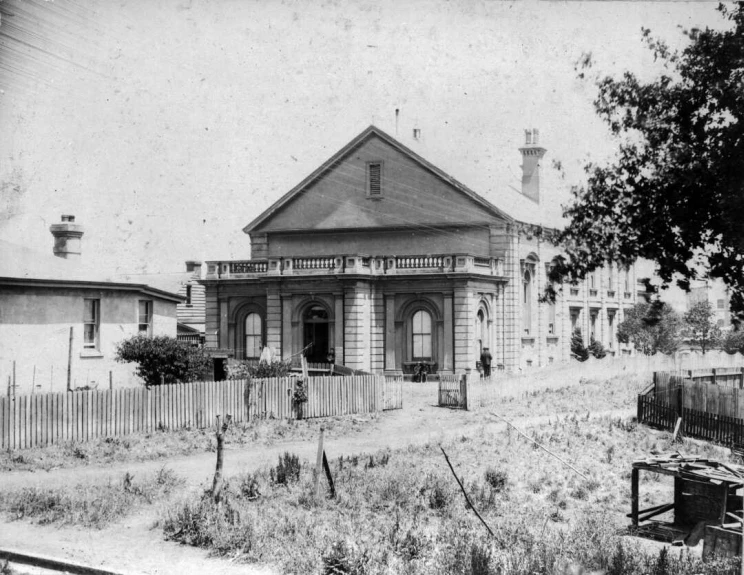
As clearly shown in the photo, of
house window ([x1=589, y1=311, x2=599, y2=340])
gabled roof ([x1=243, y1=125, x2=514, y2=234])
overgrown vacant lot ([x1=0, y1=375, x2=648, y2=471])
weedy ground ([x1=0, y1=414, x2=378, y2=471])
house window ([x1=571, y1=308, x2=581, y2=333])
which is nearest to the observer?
weedy ground ([x1=0, y1=414, x2=378, y2=471])

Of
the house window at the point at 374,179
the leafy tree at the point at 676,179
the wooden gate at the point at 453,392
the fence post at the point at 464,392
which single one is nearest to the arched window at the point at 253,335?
the house window at the point at 374,179

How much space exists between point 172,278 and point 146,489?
136 feet

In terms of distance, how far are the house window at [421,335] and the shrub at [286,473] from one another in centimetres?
1984

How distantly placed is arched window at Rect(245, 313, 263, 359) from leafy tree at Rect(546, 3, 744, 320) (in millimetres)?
28461

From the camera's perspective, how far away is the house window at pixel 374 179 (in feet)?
127

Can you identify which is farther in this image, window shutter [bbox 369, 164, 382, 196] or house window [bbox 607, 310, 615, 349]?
house window [bbox 607, 310, 615, 349]

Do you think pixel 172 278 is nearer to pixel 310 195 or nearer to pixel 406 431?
pixel 310 195

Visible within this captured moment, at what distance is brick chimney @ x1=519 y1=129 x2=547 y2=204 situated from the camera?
48.0m

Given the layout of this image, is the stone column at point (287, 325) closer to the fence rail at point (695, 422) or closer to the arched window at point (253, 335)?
the arched window at point (253, 335)

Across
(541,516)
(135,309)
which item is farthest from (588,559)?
(135,309)

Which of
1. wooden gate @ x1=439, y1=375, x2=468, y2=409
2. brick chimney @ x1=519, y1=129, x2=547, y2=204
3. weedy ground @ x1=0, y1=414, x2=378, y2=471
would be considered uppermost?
brick chimney @ x1=519, y1=129, x2=547, y2=204

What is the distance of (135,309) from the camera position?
27.4 metres

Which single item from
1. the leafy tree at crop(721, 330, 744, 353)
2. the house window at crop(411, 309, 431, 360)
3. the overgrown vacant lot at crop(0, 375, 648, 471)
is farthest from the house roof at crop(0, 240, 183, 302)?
the leafy tree at crop(721, 330, 744, 353)

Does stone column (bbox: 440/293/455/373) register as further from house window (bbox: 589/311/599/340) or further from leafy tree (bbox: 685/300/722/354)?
leafy tree (bbox: 685/300/722/354)
